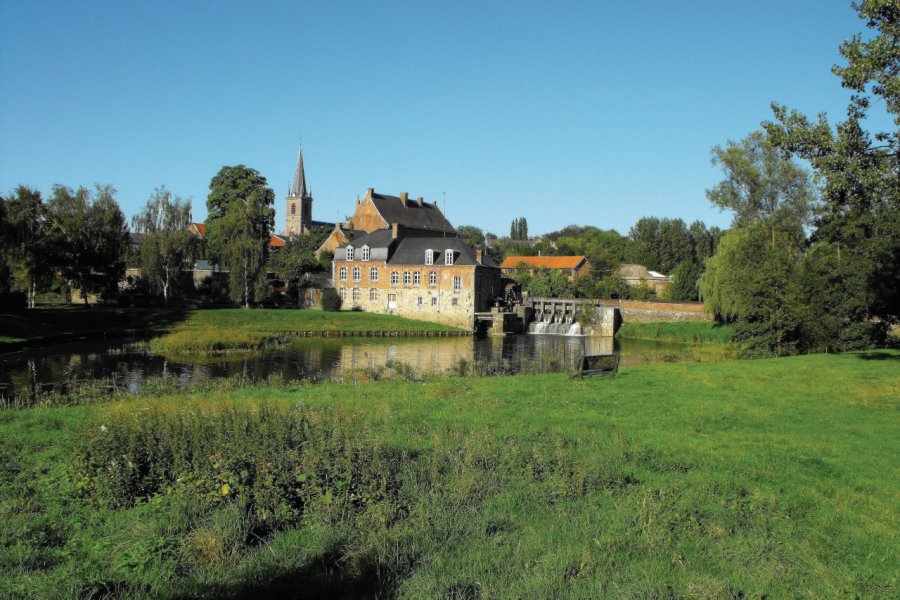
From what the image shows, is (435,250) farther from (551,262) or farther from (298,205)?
(298,205)

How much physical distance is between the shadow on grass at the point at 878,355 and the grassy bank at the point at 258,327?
93.7ft

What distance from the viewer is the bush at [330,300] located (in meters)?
57.1

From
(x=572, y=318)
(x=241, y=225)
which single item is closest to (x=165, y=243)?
(x=241, y=225)

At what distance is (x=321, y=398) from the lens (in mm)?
14688

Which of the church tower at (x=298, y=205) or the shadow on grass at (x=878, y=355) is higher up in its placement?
the church tower at (x=298, y=205)

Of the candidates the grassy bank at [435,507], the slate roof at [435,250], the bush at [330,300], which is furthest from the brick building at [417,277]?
the grassy bank at [435,507]

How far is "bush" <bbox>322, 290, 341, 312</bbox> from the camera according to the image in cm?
5712

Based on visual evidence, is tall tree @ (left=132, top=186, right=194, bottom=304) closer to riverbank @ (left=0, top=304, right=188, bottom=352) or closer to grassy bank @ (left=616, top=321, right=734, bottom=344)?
riverbank @ (left=0, top=304, right=188, bottom=352)

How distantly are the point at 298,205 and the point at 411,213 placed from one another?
41331 mm

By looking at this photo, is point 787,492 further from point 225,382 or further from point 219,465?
point 225,382

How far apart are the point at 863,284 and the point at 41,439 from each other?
28.9m

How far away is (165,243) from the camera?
5075 centimetres

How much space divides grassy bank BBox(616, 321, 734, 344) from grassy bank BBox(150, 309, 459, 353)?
1411 cm

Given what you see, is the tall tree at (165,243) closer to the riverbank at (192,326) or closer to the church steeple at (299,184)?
the riverbank at (192,326)
